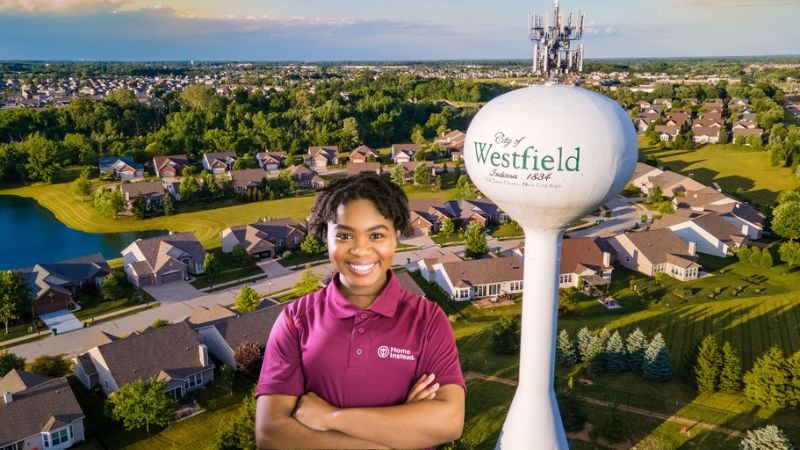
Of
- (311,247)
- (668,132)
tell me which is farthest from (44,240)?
(668,132)

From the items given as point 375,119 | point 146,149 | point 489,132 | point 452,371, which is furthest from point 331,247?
point 375,119

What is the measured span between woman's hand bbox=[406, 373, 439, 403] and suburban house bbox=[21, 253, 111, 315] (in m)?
38.0

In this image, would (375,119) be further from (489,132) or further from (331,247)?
(331,247)

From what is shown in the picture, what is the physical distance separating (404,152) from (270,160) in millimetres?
18653

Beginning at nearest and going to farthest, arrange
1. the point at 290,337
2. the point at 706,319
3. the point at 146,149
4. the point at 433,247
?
1. the point at 290,337
2. the point at 706,319
3. the point at 433,247
4. the point at 146,149

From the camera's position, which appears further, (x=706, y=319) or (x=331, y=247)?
(x=706, y=319)

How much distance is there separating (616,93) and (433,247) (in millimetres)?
99816

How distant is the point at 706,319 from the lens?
35.0 metres

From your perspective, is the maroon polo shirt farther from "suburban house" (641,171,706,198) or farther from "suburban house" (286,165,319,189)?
"suburban house" (286,165,319,189)

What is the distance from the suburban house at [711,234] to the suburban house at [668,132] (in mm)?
49837

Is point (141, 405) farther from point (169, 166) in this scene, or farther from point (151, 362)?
point (169, 166)

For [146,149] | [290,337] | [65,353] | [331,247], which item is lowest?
[65,353]

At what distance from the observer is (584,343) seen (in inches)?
1168

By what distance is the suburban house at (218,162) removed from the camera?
251 feet
